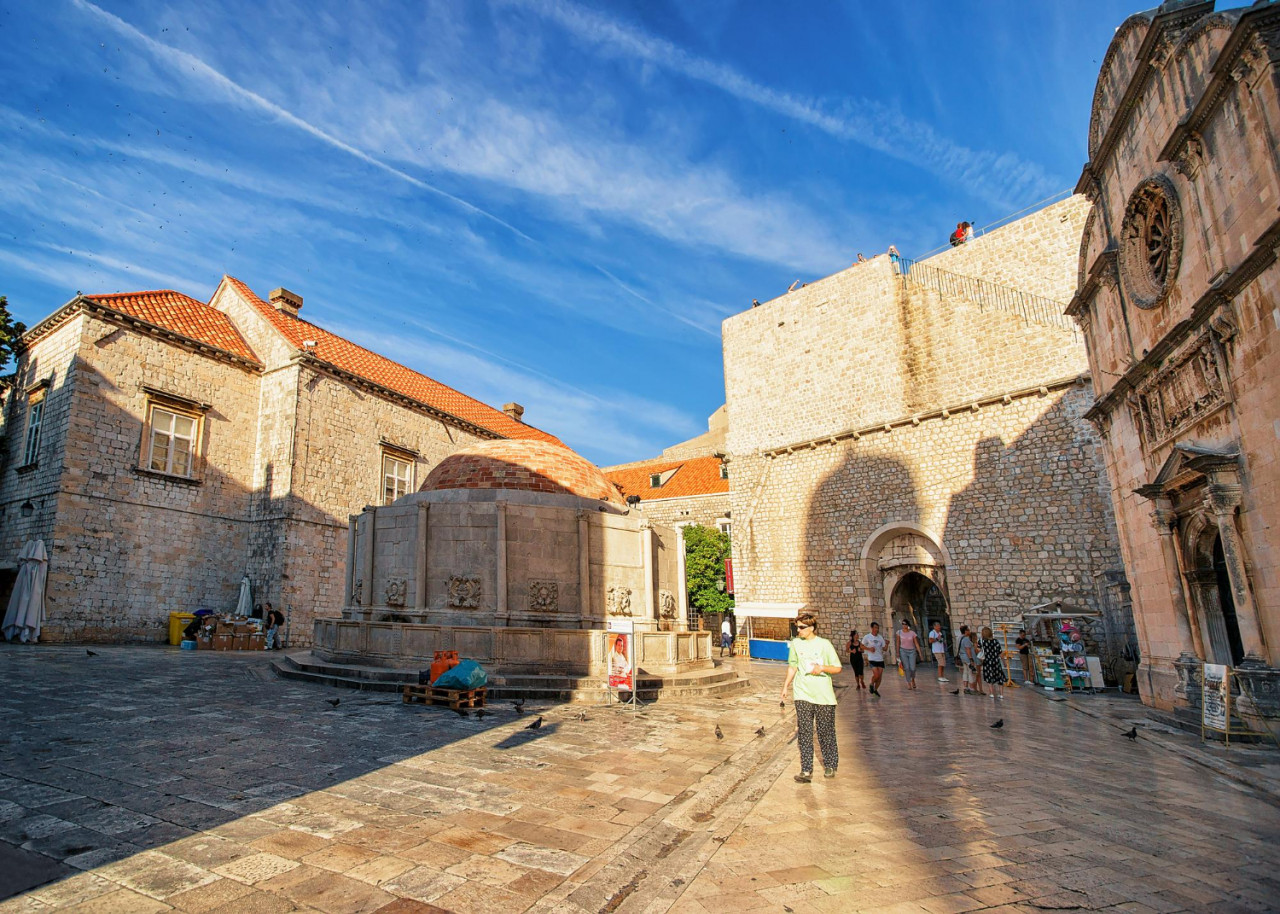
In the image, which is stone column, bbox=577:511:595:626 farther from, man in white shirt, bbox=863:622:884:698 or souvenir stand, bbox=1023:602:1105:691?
souvenir stand, bbox=1023:602:1105:691

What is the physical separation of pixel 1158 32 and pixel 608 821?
13.3m

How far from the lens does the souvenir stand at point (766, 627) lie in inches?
979

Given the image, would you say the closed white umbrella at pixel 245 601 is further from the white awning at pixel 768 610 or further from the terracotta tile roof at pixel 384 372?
the white awning at pixel 768 610

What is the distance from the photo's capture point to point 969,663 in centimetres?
1491

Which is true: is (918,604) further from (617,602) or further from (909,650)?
(617,602)

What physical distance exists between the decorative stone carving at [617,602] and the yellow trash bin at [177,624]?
14136mm

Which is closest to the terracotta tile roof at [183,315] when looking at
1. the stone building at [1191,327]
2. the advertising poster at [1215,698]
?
the stone building at [1191,327]

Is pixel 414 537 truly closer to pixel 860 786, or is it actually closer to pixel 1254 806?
pixel 860 786

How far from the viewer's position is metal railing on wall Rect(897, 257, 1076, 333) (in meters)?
21.4

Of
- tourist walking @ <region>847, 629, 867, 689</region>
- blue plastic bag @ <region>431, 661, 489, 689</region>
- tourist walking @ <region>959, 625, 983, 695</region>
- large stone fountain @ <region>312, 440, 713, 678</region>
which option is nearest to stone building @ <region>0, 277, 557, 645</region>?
large stone fountain @ <region>312, 440, 713, 678</region>

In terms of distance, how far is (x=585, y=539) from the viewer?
13.1 meters

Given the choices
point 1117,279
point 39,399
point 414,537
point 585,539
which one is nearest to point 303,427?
point 39,399

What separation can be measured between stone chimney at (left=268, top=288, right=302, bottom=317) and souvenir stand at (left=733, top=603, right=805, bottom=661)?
70.3ft

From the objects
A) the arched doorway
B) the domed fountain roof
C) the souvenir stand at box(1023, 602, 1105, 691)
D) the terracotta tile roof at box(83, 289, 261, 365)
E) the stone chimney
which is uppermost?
the stone chimney
